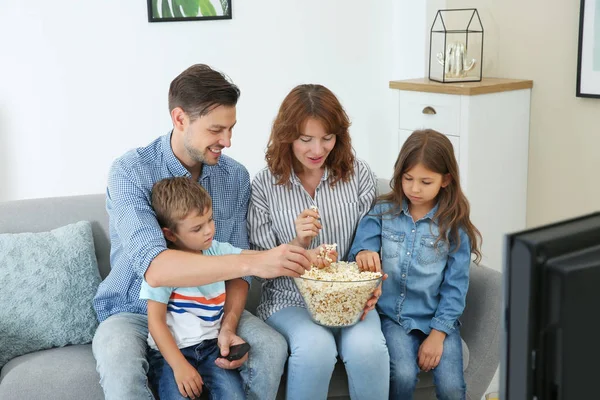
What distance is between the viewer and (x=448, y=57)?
3359 millimetres

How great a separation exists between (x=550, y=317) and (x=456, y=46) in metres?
2.99

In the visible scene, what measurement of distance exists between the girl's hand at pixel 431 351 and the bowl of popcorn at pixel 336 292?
0.70ft

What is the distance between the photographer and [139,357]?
A: 1.84 metres

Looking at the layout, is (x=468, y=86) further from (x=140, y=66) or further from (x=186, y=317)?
(x=186, y=317)

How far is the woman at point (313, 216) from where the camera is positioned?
1955mm

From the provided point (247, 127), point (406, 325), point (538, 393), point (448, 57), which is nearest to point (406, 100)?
point (448, 57)

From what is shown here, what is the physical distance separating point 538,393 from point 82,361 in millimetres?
1718

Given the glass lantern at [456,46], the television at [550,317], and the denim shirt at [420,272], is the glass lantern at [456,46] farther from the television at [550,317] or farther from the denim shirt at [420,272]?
the television at [550,317]

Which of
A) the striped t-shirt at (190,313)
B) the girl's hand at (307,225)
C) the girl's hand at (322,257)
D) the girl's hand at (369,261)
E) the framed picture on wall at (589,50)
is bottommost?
the striped t-shirt at (190,313)

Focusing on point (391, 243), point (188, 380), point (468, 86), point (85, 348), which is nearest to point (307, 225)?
point (391, 243)

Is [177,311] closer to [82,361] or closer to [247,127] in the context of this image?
[82,361]

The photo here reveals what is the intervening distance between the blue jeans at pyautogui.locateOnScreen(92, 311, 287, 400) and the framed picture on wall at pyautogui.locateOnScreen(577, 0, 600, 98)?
1833mm

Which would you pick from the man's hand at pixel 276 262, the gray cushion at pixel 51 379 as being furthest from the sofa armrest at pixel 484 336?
the gray cushion at pixel 51 379

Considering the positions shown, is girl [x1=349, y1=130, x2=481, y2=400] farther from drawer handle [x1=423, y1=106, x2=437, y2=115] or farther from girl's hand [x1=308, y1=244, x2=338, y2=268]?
drawer handle [x1=423, y1=106, x2=437, y2=115]
